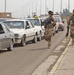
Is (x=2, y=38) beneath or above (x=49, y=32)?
beneath

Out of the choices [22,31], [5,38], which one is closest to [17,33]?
[22,31]

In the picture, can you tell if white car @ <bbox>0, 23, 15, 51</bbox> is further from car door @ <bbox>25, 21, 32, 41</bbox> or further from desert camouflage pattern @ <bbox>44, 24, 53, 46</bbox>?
car door @ <bbox>25, 21, 32, 41</bbox>

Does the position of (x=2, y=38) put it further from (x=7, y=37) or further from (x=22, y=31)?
(x=22, y=31)

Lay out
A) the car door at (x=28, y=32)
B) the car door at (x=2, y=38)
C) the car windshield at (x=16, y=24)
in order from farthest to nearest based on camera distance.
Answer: the car windshield at (x=16, y=24) → the car door at (x=28, y=32) → the car door at (x=2, y=38)

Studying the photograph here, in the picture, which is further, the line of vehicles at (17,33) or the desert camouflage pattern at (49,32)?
the desert camouflage pattern at (49,32)

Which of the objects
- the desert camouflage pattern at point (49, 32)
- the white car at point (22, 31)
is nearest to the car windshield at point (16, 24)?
the white car at point (22, 31)

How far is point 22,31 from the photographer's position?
20.4 meters

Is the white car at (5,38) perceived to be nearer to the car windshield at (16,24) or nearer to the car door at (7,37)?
the car door at (7,37)

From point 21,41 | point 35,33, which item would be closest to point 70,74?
point 21,41

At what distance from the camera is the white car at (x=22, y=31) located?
65.5ft

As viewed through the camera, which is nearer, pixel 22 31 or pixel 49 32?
pixel 49 32

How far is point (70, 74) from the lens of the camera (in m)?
10.1

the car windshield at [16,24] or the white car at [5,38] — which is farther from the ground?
the car windshield at [16,24]

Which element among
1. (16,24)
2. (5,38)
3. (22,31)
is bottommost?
(5,38)
